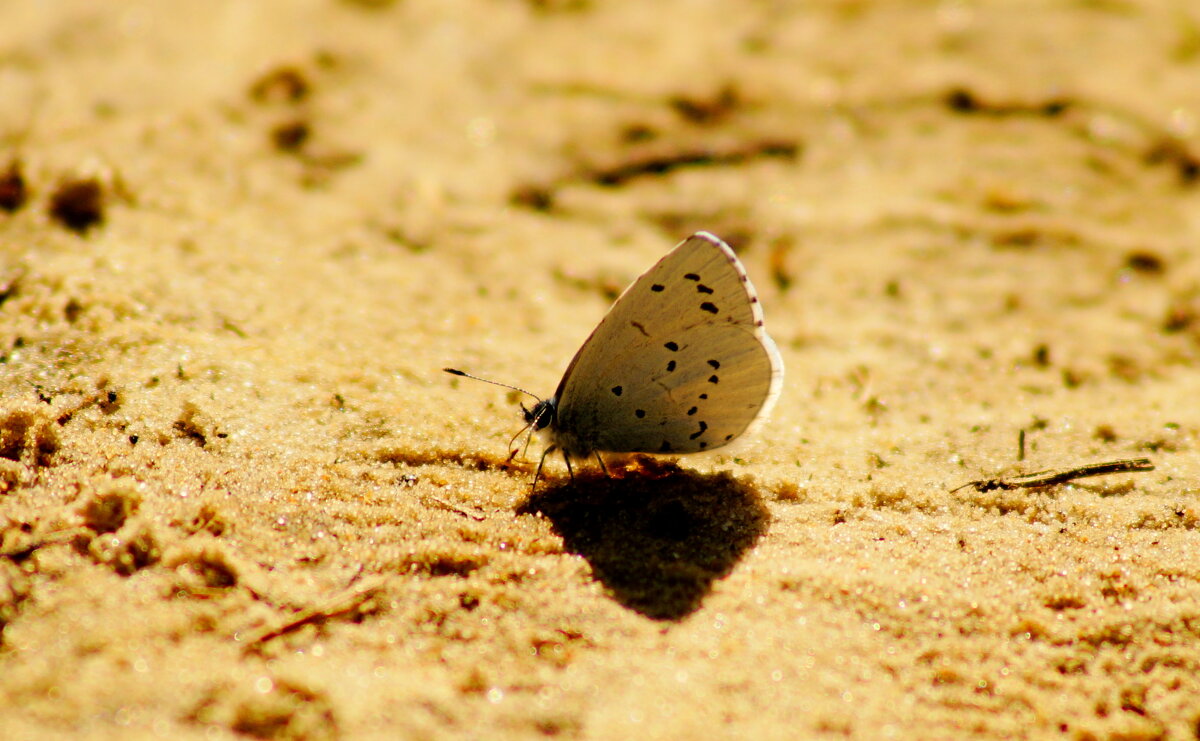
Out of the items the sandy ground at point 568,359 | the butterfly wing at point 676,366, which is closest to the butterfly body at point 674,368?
the butterfly wing at point 676,366

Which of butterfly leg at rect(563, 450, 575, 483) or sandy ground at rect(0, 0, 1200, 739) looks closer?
sandy ground at rect(0, 0, 1200, 739)

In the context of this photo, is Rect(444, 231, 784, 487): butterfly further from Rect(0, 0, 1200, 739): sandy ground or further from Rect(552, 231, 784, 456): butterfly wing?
Rect(0, 0, 1200, 739): sandy ground

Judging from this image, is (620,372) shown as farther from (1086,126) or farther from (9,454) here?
(1086,126)

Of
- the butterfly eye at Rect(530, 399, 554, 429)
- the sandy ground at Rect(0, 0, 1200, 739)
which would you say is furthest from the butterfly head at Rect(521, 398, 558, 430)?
the sandy ground at Rect(0, 0, 1200, 739)

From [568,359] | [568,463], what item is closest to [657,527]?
[568,463]

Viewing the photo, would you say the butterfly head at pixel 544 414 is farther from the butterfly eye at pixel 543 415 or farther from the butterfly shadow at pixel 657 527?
the butterfly shadow at pixel 657 527

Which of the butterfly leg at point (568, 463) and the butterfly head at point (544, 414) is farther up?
the butterfly head at point (544, 414)
